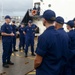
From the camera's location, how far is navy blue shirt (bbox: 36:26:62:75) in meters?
3.79

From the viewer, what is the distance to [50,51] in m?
3.88

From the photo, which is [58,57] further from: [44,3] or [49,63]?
[44,3]

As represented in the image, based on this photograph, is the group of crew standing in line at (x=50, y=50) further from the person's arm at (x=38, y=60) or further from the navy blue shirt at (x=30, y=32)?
the navy blue shirt at (x=30, y=32)

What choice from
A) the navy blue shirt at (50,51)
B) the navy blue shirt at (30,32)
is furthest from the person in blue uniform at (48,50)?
the navy blue shirt at (30,32)

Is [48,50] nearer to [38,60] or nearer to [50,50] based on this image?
[50,50]

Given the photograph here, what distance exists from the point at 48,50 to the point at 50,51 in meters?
0.04

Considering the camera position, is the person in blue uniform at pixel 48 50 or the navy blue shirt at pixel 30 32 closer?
the person in blue uniform at pixel 48 50

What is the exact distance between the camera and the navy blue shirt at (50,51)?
3795 mm

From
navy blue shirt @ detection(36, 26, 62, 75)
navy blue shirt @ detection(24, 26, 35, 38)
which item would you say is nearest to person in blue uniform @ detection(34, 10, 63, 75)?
navy blue shirt @ detection(36, 26, 62, 75)

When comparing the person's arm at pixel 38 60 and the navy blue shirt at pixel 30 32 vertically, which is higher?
the navy blue shirt at pixel 30 32

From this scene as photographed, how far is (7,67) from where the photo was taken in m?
9.09

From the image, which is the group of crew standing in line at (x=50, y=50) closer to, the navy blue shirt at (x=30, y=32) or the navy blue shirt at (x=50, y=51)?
the navy blue shirt at (x=50, y=51)

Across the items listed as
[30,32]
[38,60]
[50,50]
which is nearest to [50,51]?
[50,50]

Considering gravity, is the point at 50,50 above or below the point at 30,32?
below
